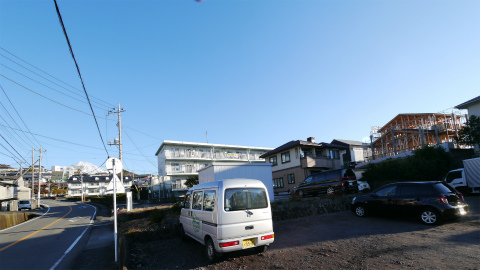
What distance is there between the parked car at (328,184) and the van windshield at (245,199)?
9.76 metres

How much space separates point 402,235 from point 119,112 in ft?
84.2

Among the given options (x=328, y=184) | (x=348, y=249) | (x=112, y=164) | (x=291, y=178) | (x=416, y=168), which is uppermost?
(x=112, y=164)

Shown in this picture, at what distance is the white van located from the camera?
17.5ft

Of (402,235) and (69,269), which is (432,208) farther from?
(69,269)

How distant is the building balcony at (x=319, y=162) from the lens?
26.0m

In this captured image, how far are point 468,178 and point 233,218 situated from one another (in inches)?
659

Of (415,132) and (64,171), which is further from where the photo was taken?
(64,171)

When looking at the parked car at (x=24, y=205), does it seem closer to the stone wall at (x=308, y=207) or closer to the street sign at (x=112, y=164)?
the street sign at (x=112, y=164)

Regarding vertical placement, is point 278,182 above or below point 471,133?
below

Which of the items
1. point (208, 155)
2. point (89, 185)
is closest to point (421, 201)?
Answer: point (208, 155)

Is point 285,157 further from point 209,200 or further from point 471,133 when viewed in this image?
point 209,200

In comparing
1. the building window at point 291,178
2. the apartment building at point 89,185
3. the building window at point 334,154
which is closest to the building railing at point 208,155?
the building window at point 291,178

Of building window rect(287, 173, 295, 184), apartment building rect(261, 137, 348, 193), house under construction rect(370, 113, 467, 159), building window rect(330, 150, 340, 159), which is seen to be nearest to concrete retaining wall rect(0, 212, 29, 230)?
apartment building rect(261, 137, 348, 193)

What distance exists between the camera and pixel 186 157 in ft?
138
